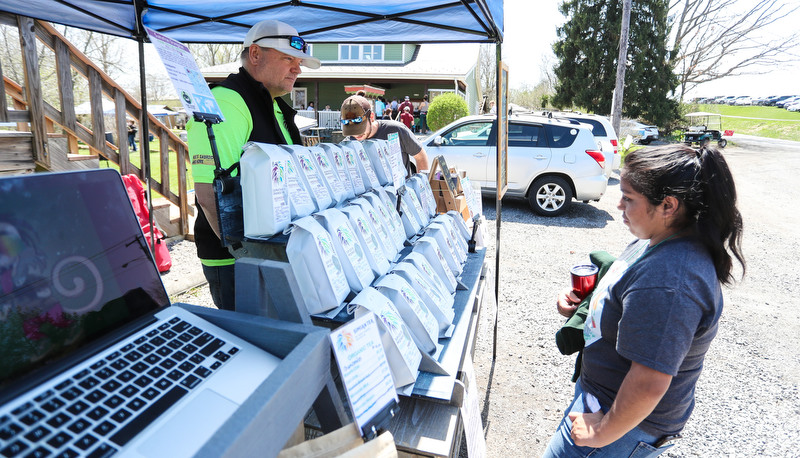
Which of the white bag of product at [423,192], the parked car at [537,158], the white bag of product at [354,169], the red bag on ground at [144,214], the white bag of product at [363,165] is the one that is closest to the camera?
the white bag of product at [354,169]

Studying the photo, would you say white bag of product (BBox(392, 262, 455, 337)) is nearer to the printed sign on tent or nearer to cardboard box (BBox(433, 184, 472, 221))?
the printed sign on tent

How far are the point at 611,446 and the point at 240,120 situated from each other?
6.00 feet

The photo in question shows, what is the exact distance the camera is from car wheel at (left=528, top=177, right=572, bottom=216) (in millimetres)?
7848

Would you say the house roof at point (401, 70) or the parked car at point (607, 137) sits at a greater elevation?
the house roof at point (401, 70)

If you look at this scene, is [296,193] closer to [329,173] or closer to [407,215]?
[329,173]

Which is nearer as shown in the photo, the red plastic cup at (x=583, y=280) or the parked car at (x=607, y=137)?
the red plastic cup at (x=583, y=280)

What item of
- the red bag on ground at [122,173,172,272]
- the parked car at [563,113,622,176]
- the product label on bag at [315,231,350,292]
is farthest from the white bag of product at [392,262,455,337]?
the parked car at [563,113,622,176]

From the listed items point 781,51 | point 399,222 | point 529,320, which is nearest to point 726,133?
point 781,51

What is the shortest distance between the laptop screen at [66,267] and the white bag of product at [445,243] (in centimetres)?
139

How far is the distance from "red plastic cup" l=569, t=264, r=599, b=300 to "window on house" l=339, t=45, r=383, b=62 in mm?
21710

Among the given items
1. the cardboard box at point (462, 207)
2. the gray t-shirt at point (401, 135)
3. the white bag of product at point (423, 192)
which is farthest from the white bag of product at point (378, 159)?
the gray t-shirt at point (401, 135)

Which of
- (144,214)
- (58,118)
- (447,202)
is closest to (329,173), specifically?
(447,202)

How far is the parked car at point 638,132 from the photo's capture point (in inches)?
867

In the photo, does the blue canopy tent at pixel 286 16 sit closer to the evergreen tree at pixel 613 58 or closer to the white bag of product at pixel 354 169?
the white bag of product at pixel 354 169
